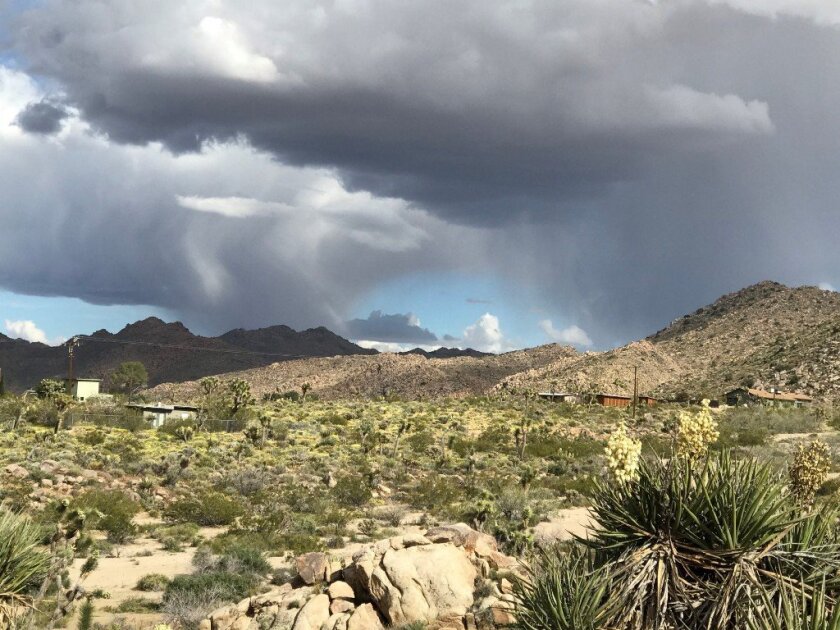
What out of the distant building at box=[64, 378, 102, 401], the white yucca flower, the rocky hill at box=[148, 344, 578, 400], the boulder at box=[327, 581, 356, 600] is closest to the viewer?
the white yucca flower

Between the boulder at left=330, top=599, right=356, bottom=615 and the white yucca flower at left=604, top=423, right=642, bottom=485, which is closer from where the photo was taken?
the white yucca flower at left=604, top=423, right=642, bottom=485

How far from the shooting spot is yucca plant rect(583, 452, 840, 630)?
8266 millimetres

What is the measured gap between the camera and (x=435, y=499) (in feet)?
102

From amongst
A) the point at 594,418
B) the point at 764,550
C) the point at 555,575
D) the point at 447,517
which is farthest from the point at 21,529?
the point at 594,418

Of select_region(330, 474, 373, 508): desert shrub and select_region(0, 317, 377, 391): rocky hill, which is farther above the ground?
select_region(0, 317, 377, 391): rocky hill

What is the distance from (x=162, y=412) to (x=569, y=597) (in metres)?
52.8

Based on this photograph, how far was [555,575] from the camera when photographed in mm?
9070

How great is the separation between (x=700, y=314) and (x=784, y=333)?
998 inches

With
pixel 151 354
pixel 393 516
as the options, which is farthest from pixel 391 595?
pixel 151 354

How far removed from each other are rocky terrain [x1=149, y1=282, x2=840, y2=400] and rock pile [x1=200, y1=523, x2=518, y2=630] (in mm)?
62978

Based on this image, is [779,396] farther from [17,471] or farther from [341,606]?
[341,606]

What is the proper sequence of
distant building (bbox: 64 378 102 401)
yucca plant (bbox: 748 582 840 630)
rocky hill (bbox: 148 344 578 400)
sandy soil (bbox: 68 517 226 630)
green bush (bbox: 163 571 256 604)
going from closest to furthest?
yucca plant (bbox: 748 582 840 630) → sandy soil (bbox: 68 517 226 630) → green bush (bbox: 163 571 256 604) → distant building (bbox: 64 378 102 401) → rocky hill (bbox: 148 344 578 400)

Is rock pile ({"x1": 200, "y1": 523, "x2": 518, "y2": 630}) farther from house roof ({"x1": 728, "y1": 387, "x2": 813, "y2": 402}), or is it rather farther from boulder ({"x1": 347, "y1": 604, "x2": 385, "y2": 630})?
house roof ({"x1": 728, "y1": 387, "x2": 813, "y2": 402})

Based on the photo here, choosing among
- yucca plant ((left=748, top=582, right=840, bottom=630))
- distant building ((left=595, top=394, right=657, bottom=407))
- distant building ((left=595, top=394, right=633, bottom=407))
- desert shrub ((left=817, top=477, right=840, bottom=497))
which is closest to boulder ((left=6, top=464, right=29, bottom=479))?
desert shrub ((left=817, top=477, right=840, bottom=497))
